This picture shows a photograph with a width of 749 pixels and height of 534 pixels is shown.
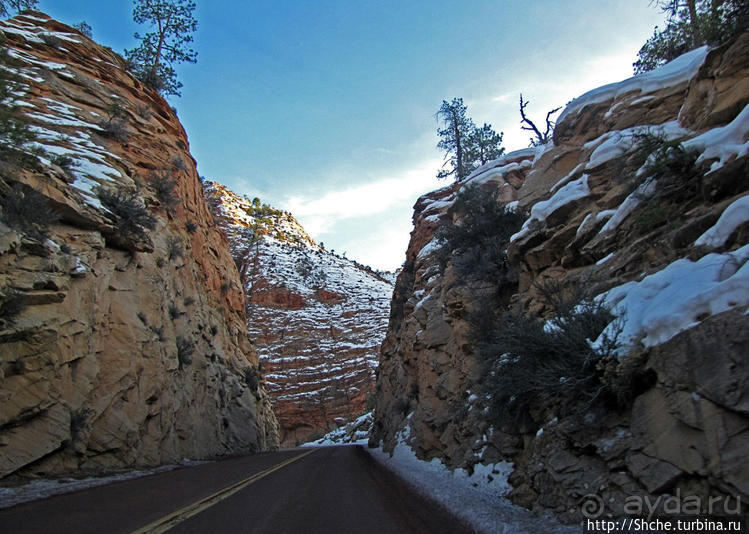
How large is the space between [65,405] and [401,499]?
820cm

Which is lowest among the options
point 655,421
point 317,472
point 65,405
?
point 317,472

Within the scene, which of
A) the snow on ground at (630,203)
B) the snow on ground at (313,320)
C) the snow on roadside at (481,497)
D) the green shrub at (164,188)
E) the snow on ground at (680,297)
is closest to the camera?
the snow on ground at (680,297)

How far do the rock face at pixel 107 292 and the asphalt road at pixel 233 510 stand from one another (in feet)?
9.56

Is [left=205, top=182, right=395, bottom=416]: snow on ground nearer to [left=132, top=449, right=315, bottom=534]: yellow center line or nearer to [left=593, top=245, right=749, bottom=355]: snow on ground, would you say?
[left=132, top=449, right=315, bottom=534]: yellow center line

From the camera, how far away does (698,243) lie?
16.1 ft

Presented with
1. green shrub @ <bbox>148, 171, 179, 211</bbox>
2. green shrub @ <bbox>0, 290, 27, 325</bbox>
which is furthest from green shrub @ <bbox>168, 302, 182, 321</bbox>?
green shrub @ <bbox>0, 290, 27, 325</bbox>

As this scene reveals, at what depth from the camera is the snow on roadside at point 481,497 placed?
444 cm

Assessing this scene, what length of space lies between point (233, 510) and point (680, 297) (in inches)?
240

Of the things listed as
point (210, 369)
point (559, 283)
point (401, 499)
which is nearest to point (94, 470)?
point (401, 499)

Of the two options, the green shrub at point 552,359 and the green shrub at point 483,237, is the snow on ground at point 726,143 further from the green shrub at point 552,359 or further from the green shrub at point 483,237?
the green shrub at point 483,237

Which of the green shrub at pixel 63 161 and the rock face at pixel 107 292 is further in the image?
the green shrub at pixel 63 161

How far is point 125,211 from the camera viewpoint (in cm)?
1380

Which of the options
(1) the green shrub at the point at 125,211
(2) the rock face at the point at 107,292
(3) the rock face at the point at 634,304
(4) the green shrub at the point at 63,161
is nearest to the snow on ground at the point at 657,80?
(3) the rock face at the point at 634,304

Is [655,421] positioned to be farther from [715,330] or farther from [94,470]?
[94,470]
